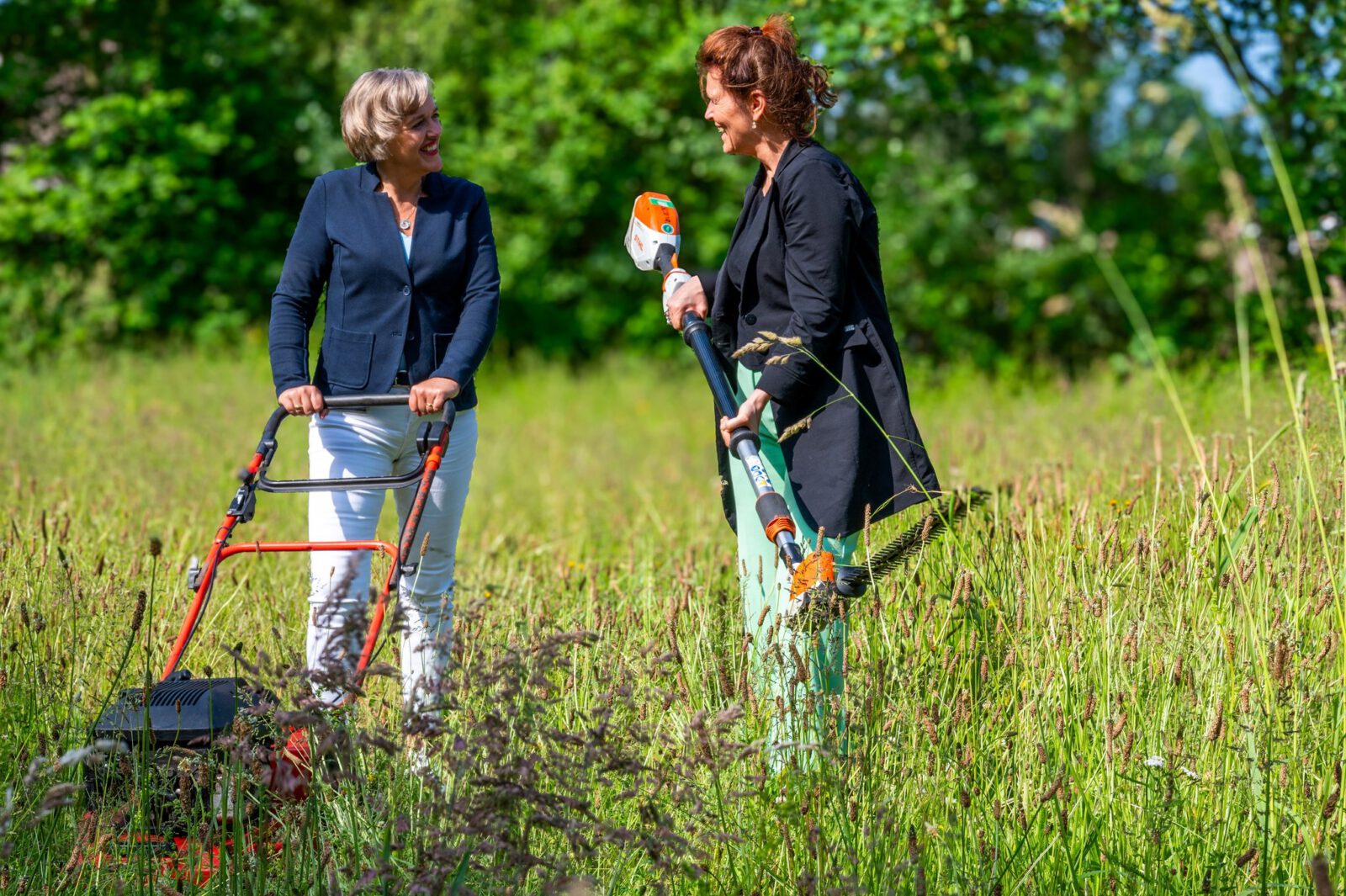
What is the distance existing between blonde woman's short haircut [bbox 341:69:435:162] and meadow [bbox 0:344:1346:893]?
1.29 m

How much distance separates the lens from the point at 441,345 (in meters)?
3.86

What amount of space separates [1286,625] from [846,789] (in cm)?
113

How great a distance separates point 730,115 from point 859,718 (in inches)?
61.4

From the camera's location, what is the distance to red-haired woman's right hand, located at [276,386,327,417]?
3.64 m

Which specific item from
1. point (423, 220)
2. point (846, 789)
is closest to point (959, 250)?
point (423, 220)

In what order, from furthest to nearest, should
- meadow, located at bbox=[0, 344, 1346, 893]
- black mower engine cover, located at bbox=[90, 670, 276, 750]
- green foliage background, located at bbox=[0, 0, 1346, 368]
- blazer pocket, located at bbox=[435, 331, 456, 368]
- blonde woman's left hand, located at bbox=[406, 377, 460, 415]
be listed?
green foliage background, located at bbox=[0, 0, 1346, 368], blazer pocket, located at bbox=[435, 331, 456, 368], blonde woman's left hand, located at bbox=[406, 377, 460, 415], black mower engine cover, located at bbox=[90, 670, 276, 750], meadow, located at bbox=[0, 344, 1346, 893]

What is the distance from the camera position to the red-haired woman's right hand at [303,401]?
364 cm

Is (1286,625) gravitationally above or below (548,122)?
below

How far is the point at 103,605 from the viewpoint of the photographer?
3709mm

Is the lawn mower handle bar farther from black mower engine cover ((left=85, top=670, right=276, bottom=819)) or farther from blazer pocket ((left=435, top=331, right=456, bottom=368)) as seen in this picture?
black mower engine cover ((left=85, top=670, right=276, bottom=819))

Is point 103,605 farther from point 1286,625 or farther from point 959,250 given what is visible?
point 959,250

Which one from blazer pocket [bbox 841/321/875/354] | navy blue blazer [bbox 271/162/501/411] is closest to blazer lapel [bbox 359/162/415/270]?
navy blue blazer [bbox 271/162/501/411]

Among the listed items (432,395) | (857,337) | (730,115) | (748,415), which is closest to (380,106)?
(432,395)

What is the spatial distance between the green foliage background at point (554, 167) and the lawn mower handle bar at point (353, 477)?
7.13 meters
